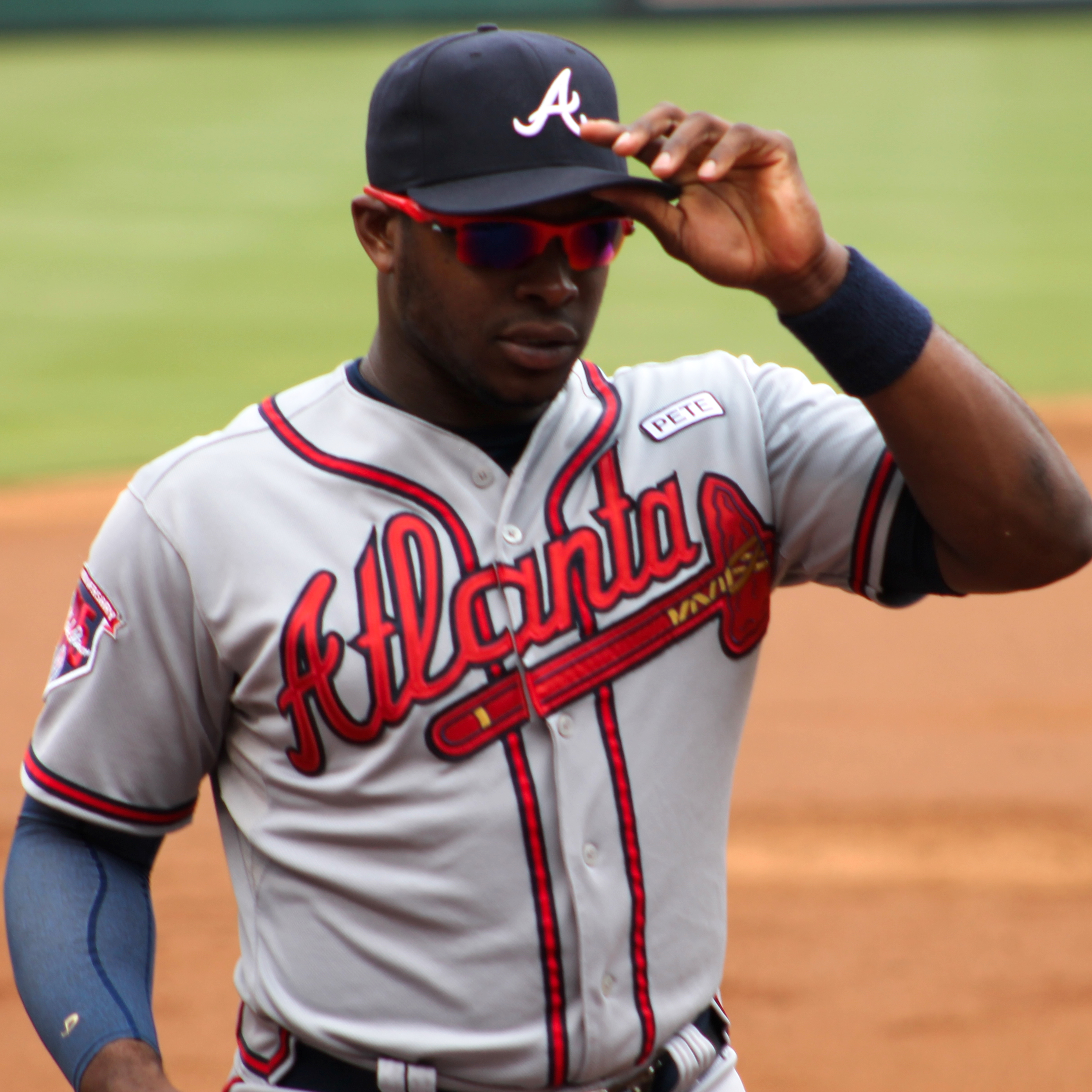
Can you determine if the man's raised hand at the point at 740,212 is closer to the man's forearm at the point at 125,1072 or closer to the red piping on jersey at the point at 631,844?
the red piping on jersey at the point at 631,844

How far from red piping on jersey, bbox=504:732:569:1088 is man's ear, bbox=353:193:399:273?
59 centimetres

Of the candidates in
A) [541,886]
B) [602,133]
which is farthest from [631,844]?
[602,133]

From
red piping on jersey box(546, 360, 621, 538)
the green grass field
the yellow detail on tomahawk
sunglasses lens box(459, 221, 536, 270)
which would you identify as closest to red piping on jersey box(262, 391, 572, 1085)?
red piping on jersey box(546, 360, 621, 538)

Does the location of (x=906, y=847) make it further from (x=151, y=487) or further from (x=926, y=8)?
(x=926, y=8)

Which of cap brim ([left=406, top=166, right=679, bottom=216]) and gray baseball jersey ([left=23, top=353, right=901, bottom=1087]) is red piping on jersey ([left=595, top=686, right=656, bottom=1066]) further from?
cap brim ([left=406, top=166, right=679, bottom=216])

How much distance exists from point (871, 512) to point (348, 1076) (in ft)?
2.90

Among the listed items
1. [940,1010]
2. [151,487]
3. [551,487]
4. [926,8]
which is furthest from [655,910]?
[926,8]

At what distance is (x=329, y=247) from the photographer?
42.5 feet

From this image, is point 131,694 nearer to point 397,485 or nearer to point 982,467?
point 397,485

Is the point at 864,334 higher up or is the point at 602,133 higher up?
the point at 602,133

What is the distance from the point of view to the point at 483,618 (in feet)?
5.86

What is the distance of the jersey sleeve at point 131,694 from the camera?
5.83 ft

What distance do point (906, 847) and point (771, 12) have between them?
19.8 meters

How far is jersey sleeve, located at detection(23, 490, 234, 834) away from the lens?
1778mm
